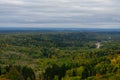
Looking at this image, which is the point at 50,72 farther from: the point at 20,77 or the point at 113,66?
the point at 113,66

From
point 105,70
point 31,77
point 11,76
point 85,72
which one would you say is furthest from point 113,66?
point 11,76

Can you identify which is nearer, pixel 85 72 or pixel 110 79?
pixel 110 79

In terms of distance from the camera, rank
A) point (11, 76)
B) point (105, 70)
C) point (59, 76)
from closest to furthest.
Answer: point (11, 76) < point (59, 76) < point (105, 70)

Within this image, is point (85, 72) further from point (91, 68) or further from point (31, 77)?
point (31, 77)

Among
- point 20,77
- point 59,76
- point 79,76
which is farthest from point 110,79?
point 20,77

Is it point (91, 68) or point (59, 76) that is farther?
point (91, 68)

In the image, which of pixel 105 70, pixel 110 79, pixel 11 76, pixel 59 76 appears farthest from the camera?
pixel 105 70

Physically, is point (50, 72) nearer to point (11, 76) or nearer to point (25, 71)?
point (25, 71)

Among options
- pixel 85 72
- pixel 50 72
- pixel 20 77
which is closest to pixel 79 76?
pixel 85 72
